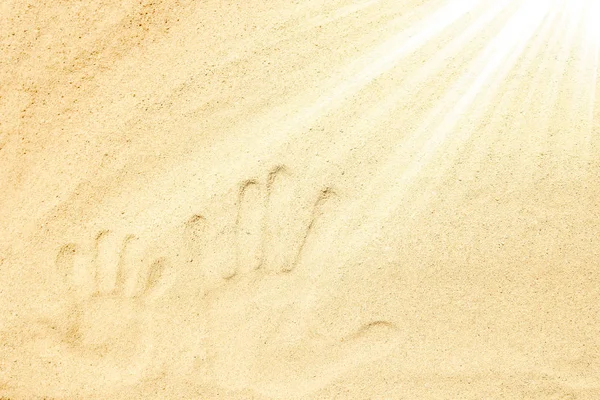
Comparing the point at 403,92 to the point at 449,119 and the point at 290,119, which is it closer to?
the point at 449,119

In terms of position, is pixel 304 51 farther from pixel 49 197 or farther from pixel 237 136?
pixel 49 197

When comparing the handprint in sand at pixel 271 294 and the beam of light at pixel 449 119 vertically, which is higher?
the beam of light at pixel 449 119

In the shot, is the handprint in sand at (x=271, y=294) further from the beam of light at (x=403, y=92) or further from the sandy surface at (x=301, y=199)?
the beam of light at (x=403, y=92)

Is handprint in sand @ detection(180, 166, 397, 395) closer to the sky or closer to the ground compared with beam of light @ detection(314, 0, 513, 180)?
closer to the ground

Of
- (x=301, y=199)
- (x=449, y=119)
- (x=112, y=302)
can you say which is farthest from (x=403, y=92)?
(x=112, y=302)

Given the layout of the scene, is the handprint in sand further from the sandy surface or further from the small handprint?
the small handprint

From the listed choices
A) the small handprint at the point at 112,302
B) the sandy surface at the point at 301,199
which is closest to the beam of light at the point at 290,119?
the sandy surface at the point at 301,199

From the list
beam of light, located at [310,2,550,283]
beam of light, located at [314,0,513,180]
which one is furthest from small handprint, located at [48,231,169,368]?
beam of light, located at [314,0,513,180]
